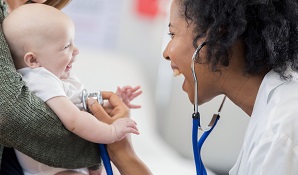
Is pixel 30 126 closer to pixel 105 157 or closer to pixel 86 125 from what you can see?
pixel 86 125

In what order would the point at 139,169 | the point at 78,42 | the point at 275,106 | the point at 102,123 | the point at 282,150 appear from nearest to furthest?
1. the point at 282,150
2. the point at 275,106
3. the point at 102,123
4. the point at 139,169
5. the point at 78,42

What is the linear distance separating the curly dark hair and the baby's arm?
35 cm

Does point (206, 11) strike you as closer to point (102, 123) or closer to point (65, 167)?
point (102, 123)

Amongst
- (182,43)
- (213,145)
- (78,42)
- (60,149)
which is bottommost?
(213,145)

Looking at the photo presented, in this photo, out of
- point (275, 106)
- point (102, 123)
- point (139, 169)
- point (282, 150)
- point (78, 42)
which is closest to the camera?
point (282, 150)

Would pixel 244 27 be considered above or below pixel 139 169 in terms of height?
above

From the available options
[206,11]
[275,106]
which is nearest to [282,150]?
[275,106]

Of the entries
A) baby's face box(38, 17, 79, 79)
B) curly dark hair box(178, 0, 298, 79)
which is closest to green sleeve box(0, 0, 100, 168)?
baby's face box(38, 17, 79, 79)

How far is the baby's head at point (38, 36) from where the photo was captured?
5.09 ft

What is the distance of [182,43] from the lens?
169 centimetres

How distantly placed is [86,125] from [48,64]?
22 centimetres

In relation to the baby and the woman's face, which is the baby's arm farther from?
the woman's face

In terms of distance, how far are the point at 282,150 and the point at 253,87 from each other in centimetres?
34

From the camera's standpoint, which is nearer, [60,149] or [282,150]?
[282,150]
